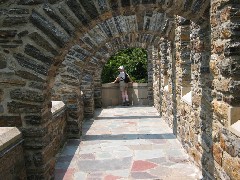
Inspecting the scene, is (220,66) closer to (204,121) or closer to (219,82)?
(219,82)

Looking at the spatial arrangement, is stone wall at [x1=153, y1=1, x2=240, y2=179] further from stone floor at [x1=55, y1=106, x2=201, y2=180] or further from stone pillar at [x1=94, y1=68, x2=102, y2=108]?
stone pillar at [x1=94, y1=68, x2=102, y2=108]

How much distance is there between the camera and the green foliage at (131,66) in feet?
50.8

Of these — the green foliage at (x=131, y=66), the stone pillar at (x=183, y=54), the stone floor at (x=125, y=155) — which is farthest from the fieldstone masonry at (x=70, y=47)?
the green foliage at (x=131, y=66)

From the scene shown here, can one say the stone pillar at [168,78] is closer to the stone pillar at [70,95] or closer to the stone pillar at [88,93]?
the stone pillar at [70,95]

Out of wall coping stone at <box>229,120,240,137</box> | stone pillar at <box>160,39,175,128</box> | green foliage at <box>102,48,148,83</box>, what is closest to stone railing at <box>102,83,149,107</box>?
green foliage at <box>102,48,148,83</box>

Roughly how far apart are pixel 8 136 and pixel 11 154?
19 cm

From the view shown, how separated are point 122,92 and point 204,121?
8.57m

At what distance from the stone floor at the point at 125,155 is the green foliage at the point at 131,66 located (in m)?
7.55

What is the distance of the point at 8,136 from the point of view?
3.23 m

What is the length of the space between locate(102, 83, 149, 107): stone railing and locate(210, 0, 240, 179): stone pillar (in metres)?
9.50

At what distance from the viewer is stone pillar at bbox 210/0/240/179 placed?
2.71 meters

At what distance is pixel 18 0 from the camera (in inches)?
132

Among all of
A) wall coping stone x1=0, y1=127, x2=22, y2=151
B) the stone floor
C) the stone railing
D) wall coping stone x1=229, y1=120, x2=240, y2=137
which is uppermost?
wall coping stone x1=229, y1=120, x2=240, y2=137

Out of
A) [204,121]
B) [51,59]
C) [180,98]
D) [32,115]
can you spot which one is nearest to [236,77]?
[204,121]
